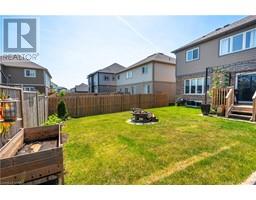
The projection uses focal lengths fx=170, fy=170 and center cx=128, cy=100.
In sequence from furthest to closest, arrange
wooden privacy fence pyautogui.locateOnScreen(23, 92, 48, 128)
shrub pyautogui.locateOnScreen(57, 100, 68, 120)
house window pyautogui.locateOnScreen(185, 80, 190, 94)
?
house window pyautogui.locateOnScreen(185, 80, 190, 94)
shrub pyautogui.locateOnScreen(57, 100, 68, 120)
wooden privacy fence pyautogui.locateOnScreen(23, 92, 48, 128)

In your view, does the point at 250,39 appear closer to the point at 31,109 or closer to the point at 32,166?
the point at 31,109

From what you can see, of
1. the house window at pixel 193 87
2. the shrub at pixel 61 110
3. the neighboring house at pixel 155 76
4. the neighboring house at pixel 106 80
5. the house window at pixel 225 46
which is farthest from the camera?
the neighboring house at pixel 106 80

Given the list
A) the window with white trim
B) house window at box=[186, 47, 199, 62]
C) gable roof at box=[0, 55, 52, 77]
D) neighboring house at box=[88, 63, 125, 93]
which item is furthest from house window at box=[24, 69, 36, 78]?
house window at box=[186, 47, 199, 62]

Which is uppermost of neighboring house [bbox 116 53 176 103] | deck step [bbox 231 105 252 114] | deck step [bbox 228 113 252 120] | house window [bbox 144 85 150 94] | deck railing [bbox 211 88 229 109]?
neighboring house [bbox 116 53 176 103]

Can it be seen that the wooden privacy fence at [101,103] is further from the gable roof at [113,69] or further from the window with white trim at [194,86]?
the gable roof at [113,69]

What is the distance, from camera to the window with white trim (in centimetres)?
1545

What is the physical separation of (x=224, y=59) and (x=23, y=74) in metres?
25.3

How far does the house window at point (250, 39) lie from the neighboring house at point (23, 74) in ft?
79.3

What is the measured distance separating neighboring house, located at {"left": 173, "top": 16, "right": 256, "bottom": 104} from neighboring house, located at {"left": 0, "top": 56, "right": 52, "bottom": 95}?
2009 cm

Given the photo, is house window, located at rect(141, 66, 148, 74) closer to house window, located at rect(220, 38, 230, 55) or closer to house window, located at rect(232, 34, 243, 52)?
house window, located at rect(220, 38, 230, 55)

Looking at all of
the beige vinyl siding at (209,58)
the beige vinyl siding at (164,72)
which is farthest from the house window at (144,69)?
the beige vinyl siding at (209,58)

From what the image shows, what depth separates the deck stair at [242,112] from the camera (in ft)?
30.4

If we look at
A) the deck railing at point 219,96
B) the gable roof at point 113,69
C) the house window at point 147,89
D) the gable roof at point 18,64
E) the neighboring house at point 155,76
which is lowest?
the deck railing at point 219,96
